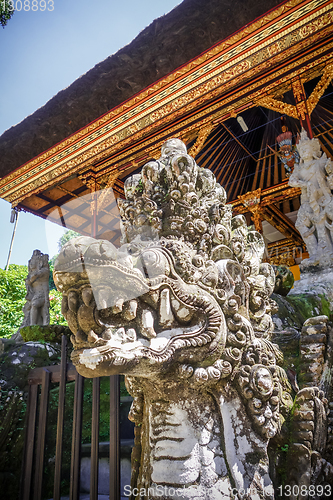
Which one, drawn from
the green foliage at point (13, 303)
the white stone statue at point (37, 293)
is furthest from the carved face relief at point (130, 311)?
the green foliage at point (13, 303)

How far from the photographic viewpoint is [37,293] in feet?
18.1

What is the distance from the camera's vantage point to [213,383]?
1.06 meters

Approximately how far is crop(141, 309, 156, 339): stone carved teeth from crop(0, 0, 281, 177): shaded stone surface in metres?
3.83

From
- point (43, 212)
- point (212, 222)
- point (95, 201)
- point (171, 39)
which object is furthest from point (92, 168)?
point (212, 222)

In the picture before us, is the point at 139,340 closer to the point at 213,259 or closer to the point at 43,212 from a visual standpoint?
the point at 213,259

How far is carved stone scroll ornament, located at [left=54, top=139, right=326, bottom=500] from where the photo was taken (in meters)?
0.94

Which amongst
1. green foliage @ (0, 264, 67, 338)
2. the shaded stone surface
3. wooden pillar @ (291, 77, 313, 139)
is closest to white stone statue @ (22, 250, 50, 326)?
the shaded stone surface

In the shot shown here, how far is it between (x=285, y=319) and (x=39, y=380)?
1.26 m

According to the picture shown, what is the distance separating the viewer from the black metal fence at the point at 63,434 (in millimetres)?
1386

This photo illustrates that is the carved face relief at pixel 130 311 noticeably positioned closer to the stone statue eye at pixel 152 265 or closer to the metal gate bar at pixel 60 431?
the stone statue eye at pixel 152 265

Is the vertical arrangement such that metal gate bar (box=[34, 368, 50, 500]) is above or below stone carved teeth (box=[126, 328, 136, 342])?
below

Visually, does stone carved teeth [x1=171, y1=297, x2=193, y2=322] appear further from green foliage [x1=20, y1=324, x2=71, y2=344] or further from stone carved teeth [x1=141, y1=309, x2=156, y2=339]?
green foliage [x1=20, y1=324, x2=71, y2=344]

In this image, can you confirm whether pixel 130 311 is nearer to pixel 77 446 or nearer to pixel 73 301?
pixel 73 301

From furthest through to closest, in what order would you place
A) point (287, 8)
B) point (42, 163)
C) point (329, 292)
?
point (42, 163)
point (287, 8)
point (329, 292)
